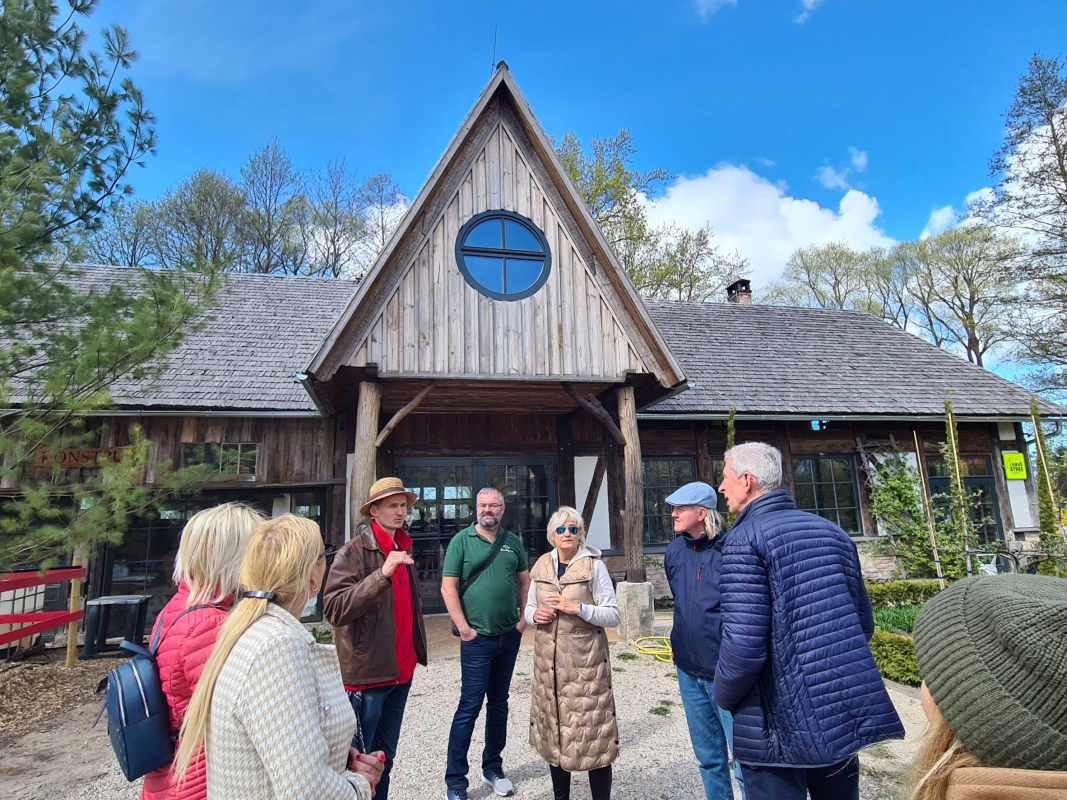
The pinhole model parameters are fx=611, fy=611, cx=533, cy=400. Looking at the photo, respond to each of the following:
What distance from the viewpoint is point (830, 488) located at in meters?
11.3

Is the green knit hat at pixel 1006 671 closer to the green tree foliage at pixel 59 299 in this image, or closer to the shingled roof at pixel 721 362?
the green tree foliage at pixel 59 299

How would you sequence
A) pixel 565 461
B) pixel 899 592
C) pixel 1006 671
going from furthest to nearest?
pixel 565 461 < pixel 899 592 < pixel 1006 671

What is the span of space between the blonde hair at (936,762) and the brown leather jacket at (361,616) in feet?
7.86

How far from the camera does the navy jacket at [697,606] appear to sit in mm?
3004

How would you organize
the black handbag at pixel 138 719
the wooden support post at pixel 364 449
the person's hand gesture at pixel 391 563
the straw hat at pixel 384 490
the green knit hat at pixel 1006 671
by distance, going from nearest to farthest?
the green knit hat at pixel 1006 671 → the black handbag at pixel 138 719 → the person's hand gesture at pixel 391 563 → the straw hat at pixel 384 490 → the wooden support post at pixel 364 449

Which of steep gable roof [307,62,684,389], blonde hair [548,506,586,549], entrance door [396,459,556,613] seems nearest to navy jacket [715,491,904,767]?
blonde hair [548,506,586,549]

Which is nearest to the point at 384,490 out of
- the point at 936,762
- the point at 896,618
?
the point at 936,762

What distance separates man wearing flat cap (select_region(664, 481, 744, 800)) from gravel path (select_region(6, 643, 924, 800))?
0.75 metres

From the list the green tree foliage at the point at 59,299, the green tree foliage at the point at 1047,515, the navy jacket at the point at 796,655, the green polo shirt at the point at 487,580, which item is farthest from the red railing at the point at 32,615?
the green tree foliage at the point at 1047,515

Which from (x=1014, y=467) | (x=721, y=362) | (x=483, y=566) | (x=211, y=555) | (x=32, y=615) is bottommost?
(x=32, y=615)

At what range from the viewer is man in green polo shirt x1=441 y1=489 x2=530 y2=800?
3.56 meters

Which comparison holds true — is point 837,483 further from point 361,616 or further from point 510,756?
point 361,616

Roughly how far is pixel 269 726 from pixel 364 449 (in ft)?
18.1

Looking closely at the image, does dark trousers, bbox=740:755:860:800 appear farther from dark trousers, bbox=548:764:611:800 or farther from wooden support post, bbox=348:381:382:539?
wooden support post, bbox=348:381:382:539
